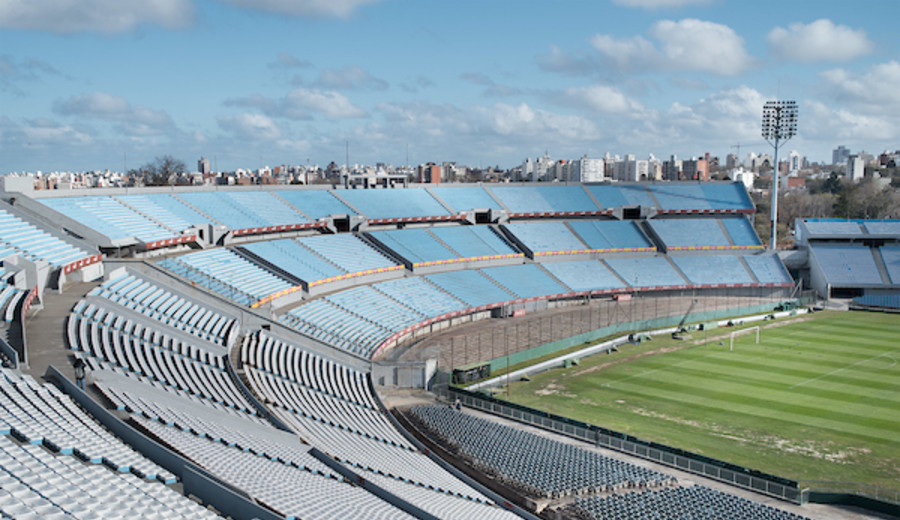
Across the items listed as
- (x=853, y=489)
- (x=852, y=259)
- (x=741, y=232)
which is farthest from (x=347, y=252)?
(x=852, y=259)

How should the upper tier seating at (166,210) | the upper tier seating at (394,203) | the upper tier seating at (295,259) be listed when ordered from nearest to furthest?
the upper tier seating at (166,210), the upper tier seating at (295,259), the upper tier seating at (394,203)

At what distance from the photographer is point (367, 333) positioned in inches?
1660

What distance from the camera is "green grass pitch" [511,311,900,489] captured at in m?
29.9

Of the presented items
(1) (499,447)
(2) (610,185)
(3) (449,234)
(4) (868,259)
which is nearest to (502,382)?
(1) (499,447)

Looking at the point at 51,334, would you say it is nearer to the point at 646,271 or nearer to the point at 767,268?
the point at 646,271

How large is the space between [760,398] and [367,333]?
2067 centimetres

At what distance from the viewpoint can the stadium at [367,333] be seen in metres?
16.2

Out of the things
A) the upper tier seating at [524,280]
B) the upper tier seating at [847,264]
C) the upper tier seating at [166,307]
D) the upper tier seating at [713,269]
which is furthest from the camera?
the upper tier seating at [847,264]

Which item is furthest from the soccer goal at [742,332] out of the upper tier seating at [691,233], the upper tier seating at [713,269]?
the upper tier seating at [691,233]

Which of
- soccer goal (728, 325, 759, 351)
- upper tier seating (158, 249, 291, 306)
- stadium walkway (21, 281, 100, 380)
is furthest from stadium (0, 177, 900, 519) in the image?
soccer goal (728, 325, 759, 351)

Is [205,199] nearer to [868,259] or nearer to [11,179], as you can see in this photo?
[11,179]

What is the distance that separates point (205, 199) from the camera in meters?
51.5

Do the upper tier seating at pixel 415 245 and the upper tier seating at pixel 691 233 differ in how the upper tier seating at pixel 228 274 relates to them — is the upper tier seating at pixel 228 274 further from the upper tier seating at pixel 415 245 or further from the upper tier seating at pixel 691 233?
the upper tier seating at pixel 691 233

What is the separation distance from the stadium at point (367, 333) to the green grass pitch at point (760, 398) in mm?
1834
